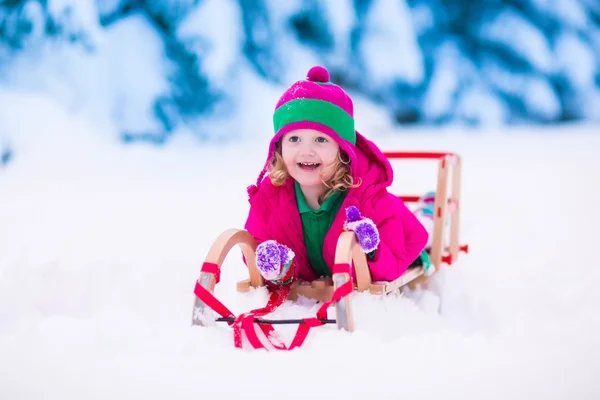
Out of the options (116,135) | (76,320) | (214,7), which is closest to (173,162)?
(116,135)

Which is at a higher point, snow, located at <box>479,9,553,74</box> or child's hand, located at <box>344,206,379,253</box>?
snow, located at <box>479,9,553,74</box>

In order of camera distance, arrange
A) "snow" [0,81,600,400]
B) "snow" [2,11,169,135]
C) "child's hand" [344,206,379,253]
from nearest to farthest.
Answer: "snow" [0,81,600,400] < "child's hand" [344,206,379,253] < "snow" [2,11,169,135]

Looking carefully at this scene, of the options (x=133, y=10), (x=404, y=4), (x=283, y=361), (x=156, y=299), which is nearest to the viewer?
(x=283, y=361)

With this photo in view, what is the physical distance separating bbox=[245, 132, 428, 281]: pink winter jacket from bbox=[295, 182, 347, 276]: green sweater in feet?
0.05

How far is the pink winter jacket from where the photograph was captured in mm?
1402

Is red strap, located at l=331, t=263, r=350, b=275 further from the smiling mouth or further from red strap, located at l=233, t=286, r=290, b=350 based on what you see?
the smiling mouth

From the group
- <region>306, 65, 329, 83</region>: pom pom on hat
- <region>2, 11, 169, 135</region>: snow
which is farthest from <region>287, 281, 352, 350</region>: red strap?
<region>2, 11, 169, 135</region>: snow

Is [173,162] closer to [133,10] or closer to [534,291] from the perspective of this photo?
[133,10]

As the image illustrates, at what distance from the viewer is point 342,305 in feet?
3.83

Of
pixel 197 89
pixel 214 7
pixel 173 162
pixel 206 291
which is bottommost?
pixel 206 291

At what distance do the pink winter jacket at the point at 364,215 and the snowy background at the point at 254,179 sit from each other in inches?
4.6

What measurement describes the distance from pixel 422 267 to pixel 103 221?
128 cm

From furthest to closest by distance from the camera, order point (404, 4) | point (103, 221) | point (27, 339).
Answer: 1. point (404, 4)
2. point (103, 221)
3. point (27, 339)

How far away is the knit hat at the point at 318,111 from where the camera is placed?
4.44ft
